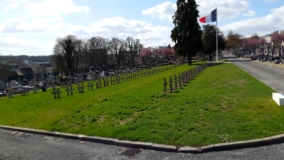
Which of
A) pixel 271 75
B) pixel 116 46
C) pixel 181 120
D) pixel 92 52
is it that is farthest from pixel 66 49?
pixel 181 120

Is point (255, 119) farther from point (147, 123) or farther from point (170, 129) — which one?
point (147, 123)

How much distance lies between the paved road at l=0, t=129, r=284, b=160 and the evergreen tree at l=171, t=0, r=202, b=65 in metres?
47.9

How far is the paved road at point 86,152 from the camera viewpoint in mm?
6277

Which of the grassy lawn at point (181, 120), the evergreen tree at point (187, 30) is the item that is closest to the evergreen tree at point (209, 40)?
the evergreen tree at point (187, 30)

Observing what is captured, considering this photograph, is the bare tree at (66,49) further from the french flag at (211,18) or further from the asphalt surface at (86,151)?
the asphalt surface at (86,151)

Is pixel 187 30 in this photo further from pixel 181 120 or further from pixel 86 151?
pixel 86 151

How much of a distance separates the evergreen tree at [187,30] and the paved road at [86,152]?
1885 inches

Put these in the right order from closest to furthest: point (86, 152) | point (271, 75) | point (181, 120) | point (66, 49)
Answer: point (86, 152), point (181, 120), point (271, 75), point (66, 49)

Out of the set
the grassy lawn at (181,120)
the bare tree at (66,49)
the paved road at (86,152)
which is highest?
the bare tree at (66,49)

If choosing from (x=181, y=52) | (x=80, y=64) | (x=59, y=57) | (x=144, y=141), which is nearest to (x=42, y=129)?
(x=144, y=141)

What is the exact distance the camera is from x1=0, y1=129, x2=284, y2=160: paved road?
628 cm

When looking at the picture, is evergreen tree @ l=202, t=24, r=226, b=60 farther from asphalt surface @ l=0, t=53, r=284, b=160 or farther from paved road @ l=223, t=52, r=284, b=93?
asphalt surface @ l=0, t=53, r=284, b=160

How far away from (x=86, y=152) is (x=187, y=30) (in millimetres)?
50310

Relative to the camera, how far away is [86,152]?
7.38 meters
